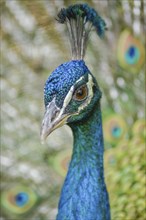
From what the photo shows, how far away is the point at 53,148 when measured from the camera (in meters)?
3.12

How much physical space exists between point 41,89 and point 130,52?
1.36ft

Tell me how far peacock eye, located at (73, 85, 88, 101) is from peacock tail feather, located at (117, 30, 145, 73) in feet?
3.89

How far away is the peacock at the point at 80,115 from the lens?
188cm

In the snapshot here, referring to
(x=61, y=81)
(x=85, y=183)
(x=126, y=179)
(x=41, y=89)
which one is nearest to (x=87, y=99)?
(x=61, y=81)

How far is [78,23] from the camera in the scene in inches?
80.7

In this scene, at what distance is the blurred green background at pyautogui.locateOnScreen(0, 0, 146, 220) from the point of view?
10.0 ft

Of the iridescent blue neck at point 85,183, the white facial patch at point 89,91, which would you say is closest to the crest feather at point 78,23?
the white facial patch at point 89,91

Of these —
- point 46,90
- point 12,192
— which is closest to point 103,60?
point 12,192

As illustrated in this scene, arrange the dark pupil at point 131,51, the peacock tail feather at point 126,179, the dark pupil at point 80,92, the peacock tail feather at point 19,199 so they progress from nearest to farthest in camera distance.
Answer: the dark pupil at point 80,92 → the peacock tail feather at point 126,179 → the peacock tail feather at point 19,199 → the dark pupil at point 131,51

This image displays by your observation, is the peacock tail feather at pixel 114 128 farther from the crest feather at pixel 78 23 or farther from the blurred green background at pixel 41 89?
the crest feather at pixel 78 23

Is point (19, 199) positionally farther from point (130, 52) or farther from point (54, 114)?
point (54, 114)

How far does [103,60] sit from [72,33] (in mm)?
1053

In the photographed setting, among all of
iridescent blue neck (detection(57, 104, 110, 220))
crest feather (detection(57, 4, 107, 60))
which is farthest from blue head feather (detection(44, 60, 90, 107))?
iridescent blue neck (detection(57, 104, 110, 220))

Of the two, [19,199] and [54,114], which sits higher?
[19,199]
